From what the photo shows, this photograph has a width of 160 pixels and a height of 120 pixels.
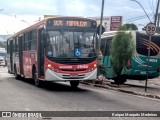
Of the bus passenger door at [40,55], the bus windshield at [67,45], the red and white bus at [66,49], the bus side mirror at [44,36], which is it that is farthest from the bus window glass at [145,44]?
the bus side mirror at [44,36]

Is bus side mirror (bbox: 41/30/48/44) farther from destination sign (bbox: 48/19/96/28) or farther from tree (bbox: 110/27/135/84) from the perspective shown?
tree (bbox: 110/27/135/84)

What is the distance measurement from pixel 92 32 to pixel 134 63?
17.4 feet

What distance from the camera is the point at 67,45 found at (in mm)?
17953

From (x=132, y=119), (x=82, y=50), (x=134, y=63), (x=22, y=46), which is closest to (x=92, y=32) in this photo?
(x=82, y=50)

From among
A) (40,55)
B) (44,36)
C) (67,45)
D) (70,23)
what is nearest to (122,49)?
(70,23)

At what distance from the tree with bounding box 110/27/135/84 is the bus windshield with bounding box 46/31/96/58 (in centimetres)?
348

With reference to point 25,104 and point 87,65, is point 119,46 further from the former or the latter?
point 25,104

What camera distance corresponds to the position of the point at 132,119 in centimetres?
1023

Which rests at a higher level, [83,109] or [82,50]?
[82,50]

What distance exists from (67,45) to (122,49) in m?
4.36

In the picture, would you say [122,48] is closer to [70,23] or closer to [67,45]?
[70,23]

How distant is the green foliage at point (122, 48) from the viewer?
21.3 meters

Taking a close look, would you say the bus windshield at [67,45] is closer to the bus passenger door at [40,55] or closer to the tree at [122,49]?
the bus passenger door at [40,55]

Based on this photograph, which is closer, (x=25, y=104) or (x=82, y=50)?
(x=25, y=104)
